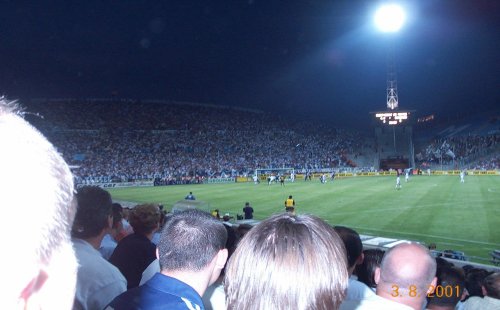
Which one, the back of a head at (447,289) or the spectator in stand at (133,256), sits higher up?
the spectator in stand at (133,256)

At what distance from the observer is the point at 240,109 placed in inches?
3319

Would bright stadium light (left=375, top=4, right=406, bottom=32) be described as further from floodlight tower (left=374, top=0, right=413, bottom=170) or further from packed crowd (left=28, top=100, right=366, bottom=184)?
packed crowd (left=28, top=100, right=366, bottom=184)

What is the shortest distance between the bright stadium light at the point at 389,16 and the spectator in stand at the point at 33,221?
2001 inches

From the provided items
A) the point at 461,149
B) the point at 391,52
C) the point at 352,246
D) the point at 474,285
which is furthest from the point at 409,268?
the point at 461,149

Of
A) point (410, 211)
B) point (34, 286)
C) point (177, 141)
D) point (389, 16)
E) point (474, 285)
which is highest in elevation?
point (389, 16)

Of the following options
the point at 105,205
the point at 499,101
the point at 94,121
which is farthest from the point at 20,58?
the point at 499,101

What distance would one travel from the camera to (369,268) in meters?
4.56

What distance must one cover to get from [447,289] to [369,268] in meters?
0.81

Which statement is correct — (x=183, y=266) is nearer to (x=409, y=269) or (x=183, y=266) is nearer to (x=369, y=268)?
(x=409, y=269)

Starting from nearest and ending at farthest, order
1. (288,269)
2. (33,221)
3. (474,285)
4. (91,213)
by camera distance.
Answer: (33,221) < (288,269) < (91,213) < (474,285)

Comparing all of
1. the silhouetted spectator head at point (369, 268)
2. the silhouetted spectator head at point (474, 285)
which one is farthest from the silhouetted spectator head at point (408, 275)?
the silhouetted spectator head at point (474, 285)

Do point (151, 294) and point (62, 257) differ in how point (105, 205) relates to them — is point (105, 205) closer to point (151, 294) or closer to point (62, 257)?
point (151, 294)

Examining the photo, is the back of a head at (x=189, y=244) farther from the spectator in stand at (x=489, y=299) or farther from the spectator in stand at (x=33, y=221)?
the spectator in stand at (x=489, y=299)

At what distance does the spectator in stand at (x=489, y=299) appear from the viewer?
13.6ft
